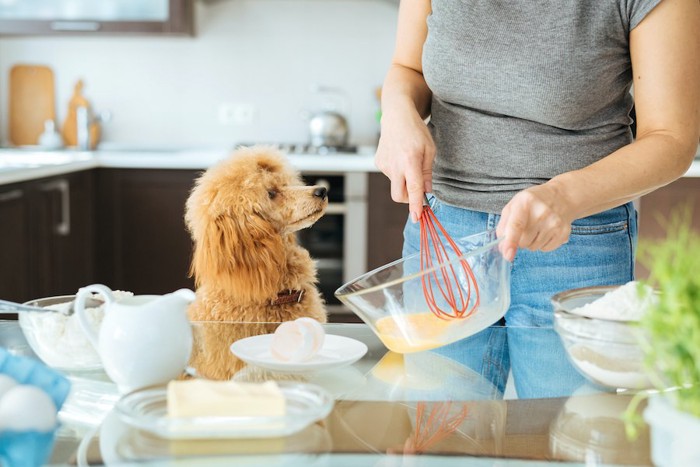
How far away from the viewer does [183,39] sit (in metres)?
3.76

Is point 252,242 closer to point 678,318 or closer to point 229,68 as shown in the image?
point 678,318

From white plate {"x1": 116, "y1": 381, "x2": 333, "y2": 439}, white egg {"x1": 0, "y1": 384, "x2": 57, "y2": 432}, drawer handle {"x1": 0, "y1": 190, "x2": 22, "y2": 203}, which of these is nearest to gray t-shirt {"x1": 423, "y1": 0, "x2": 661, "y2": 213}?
white plate {"x1": 116, "y1": 381, "x2": 333, "y2": 439}

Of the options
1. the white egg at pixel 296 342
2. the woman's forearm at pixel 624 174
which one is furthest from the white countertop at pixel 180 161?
the white egg at pixel 296 342

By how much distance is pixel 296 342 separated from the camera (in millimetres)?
943

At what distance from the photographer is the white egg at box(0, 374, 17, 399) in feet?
2.47

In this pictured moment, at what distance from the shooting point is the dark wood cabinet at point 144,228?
3281 mm

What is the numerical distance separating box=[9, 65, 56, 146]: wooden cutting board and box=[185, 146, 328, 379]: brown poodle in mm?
2330

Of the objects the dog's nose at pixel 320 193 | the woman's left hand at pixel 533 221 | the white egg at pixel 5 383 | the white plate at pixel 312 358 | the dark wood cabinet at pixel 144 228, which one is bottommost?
the dark wood cabinet at pixel 144 228

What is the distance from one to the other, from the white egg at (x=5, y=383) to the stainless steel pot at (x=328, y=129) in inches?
112

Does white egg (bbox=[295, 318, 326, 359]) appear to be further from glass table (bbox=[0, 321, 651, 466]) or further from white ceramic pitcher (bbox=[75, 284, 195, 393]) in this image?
white ceramic pitcher (bbox=[75, 284, 195, 393])

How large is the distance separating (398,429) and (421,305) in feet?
0.73

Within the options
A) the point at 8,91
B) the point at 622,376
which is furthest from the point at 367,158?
the point at 622,376

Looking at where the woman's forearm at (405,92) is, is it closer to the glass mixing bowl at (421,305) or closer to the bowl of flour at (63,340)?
the glass mixing bowl at (421,305)

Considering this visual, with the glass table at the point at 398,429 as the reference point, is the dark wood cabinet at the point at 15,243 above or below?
below
